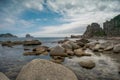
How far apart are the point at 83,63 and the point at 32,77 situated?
792 centimetres

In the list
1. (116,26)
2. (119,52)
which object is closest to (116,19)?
(116,26)

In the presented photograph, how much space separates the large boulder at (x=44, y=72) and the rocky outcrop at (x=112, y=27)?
13252cm

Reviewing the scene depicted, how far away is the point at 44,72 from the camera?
8.18m

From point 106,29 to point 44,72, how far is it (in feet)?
484

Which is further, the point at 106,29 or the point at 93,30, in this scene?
the point at 93,30

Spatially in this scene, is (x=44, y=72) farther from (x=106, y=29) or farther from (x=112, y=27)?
(x=106, y=29)

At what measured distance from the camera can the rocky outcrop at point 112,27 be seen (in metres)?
134

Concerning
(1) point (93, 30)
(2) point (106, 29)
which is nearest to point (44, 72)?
(1) point (93, 30)

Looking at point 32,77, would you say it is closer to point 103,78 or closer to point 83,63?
point 103,78

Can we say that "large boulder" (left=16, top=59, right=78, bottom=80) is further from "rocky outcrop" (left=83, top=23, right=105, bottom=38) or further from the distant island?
"rocky outcrop" (left=83, top=23, right=105, bottom=38)

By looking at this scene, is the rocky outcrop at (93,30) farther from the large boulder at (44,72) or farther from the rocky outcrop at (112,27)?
the large boulder at (44,72)

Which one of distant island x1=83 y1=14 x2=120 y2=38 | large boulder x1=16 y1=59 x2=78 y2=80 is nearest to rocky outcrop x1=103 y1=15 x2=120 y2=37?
distant island x1=83 y1=14 x2=120 y2=38

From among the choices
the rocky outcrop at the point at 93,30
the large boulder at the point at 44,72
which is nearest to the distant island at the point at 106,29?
the rocky outcrop at the point at 93,30

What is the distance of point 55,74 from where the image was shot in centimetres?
816
